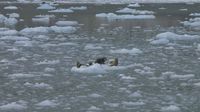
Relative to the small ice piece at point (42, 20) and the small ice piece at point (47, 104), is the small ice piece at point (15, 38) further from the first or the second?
the small ice piece at point (47, 104)

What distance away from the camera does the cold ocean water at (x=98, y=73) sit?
26.9 ft

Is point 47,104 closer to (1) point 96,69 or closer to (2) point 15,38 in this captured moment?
(1) point 96,69

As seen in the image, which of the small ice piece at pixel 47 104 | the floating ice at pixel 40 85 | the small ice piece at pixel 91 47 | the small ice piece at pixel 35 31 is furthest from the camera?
the small ice piece at pixel 35 31

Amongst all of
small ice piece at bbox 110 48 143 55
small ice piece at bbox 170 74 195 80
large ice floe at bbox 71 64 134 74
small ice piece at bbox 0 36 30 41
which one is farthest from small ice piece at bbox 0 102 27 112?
small ice piece at bbox 0 36 30 41

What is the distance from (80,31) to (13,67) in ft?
25.9

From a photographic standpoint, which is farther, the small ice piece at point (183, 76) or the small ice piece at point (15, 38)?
the small ice piece at point (15, 38)

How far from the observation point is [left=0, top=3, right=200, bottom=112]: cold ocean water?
323 inches

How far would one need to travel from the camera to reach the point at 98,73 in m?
10.5

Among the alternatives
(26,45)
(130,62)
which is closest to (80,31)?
(26,45)

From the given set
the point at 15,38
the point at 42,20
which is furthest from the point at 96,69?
the point at 42,20

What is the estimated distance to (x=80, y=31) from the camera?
1897 cm

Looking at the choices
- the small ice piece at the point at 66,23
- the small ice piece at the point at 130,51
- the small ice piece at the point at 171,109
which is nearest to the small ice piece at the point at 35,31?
the small ice piece at the point at 66,23

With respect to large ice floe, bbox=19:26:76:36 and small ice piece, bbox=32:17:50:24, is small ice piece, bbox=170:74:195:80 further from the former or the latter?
small ice piece, bbox=32:17:50:24

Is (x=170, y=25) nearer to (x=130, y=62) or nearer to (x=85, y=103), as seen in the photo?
(x=130, y=62)
